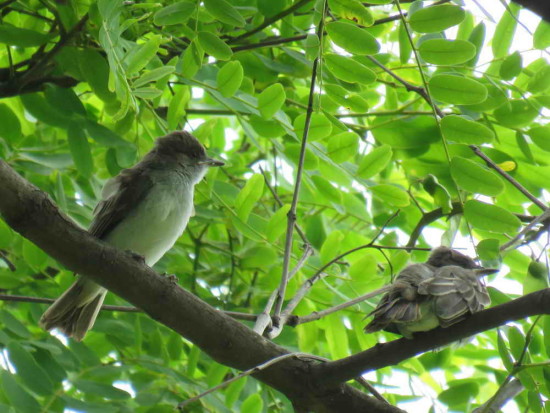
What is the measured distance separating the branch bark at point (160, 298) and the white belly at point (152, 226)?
1352 mm

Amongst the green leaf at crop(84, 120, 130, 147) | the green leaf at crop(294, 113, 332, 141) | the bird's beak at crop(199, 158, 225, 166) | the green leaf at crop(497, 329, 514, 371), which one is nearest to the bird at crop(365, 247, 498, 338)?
the green leaf at crop(497, 329, 514, 371)

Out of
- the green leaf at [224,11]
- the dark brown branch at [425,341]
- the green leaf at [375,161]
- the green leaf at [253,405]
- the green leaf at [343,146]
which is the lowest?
the dark brown branch at [425,341]

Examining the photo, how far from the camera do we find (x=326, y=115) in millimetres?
3682

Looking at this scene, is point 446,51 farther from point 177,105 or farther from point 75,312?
point 75,312

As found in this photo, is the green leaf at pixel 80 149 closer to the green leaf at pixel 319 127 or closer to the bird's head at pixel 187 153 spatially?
the bird's head at pixel 187 153

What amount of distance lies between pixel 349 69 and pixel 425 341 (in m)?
1.27

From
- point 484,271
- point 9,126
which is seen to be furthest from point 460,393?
point 9,126

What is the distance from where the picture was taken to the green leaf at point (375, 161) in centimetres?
401

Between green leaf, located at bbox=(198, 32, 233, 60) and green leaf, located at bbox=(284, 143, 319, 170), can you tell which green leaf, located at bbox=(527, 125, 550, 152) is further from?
green leaf, located at bbox=(198, 32, 233, 60)

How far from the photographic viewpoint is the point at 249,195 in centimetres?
407

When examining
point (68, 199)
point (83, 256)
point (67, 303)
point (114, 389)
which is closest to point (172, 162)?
point (68, 199)

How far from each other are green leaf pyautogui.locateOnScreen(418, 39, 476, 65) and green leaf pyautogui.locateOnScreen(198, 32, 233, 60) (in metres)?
0.89

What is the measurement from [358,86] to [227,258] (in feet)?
5.31

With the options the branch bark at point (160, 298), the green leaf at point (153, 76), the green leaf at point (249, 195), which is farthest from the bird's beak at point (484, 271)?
the green leaf at point (153, 76)
